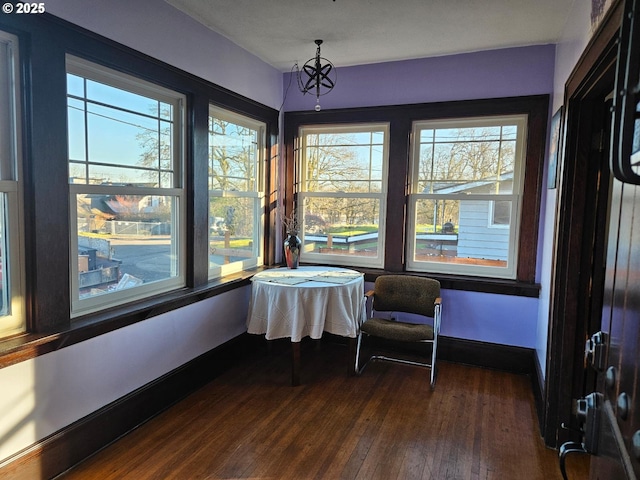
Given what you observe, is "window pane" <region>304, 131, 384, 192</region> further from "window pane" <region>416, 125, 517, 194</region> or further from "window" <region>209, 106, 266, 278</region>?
"window" <region>209, 106, 266, 278</region>

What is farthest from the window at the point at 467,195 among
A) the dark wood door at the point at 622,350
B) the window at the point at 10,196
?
the window at the point at 10,196

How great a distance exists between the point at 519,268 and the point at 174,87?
116 inches

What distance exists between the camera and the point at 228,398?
9.71 ft

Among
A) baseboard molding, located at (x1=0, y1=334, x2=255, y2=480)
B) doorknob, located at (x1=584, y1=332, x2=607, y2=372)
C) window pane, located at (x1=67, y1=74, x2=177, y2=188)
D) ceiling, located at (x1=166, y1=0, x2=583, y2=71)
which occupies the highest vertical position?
ceiling, located at (x1=166, y1=0, x2=583, y2=71)

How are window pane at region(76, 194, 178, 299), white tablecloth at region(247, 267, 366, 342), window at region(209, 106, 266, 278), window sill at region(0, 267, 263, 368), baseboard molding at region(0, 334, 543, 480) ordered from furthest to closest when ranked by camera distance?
window at region(209, 106, 266, 278), white tablecloth at region(247, 267, 366, 342), window pane at region(76, 194, 178, 299), baseboard molding at region(0, 334, 543, 480), window sill at region(0, 267, 263, 368)

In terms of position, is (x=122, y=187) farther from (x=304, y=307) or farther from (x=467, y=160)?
(x=467, y=160)

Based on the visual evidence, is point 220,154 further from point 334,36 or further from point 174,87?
point 334,36

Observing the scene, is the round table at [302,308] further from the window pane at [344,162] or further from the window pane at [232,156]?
the window pane at [344,162]

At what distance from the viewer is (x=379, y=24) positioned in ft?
9.62

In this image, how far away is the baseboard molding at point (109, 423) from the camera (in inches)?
78.2

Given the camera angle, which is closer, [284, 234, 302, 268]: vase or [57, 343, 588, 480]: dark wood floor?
[57, 343, 588, 480]: dark wood floor

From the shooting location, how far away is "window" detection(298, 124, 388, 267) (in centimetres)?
393

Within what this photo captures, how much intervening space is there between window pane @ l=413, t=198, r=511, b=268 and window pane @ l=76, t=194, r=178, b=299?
84.0 inches

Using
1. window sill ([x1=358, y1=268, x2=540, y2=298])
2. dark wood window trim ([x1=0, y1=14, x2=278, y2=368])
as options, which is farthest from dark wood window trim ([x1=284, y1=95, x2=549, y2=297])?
dark wood window trim ([x1=0, y1=14, x2=278, y2=368])
